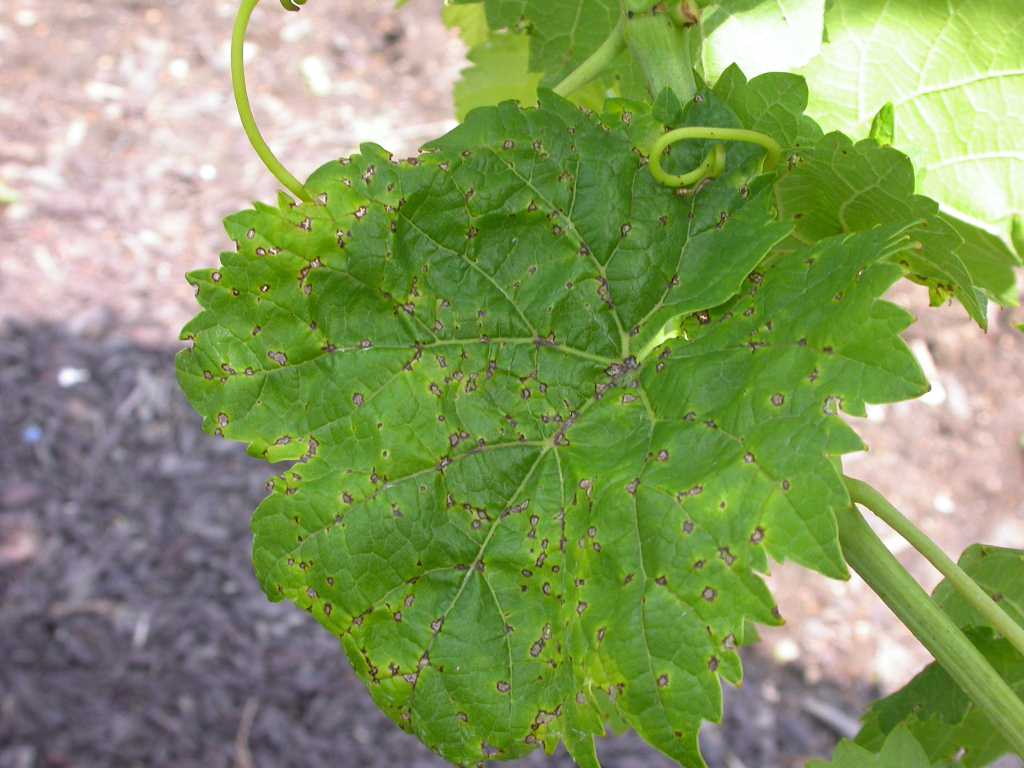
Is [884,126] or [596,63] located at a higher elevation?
[596,63]

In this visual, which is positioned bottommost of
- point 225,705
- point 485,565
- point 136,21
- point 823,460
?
point 823,460

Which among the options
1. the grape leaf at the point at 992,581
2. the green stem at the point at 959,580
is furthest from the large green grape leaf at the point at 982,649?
the green stem at the point at 959,580

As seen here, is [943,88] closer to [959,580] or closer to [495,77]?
[959,580]

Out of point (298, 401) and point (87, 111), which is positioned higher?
point (87, 111)

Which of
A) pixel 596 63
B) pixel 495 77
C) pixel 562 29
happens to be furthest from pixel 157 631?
pixel 596 63

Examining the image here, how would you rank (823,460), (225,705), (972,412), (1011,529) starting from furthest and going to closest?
(972,412)
(1011,529)
(225,705)
(823,460)

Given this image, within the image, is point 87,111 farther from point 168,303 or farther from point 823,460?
→ point 823,460

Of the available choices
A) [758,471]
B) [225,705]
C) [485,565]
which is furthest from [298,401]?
[225,705]
